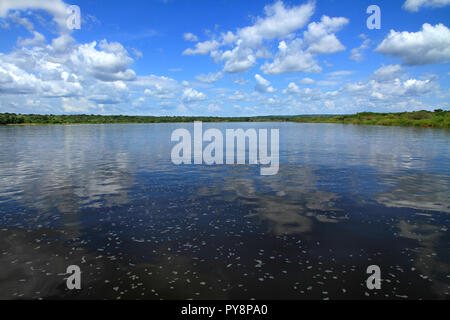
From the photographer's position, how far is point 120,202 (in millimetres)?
23000

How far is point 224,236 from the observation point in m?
16.8

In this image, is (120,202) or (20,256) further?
(120,202)

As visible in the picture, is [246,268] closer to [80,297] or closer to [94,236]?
[80,297]

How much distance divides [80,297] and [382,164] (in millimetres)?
42772

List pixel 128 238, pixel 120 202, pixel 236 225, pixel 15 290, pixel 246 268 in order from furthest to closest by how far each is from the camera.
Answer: pixel 120 202 → pixel 236 225 → pixel 128 238 → pixel 246 268 → pixel 15 290

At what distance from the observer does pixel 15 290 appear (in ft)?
38.0

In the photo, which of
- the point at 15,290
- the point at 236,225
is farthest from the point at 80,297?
the point at 236,225

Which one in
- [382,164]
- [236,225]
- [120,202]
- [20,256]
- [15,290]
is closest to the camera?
[15,290]

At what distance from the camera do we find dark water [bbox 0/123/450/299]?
12.1m

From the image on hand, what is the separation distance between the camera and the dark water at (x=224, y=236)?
39.6ft

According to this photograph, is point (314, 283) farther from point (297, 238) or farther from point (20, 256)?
point (20, 256)

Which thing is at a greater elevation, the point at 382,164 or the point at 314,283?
the point at 382,164
